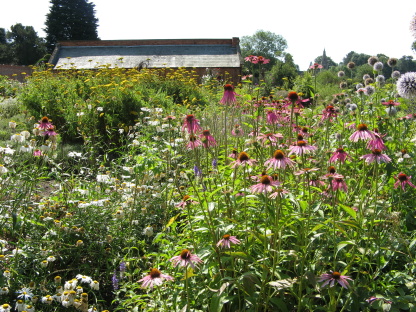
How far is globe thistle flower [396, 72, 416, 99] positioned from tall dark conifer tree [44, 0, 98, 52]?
36223 mm

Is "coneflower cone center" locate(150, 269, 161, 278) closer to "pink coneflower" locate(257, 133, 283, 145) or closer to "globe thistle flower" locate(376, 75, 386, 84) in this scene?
"pink coneflower" locate(257, 133, 283, 145)

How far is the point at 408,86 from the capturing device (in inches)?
124

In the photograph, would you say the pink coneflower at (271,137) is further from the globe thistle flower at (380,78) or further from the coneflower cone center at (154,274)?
the globe thistle flower at (380,78)

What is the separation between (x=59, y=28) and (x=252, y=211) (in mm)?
37750

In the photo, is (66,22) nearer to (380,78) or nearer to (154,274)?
(380,78)

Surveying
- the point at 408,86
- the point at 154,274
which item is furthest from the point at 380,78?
the point at 154,274

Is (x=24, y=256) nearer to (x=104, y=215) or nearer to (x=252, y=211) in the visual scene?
(x=104, y=215)

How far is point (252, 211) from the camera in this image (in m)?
1.84

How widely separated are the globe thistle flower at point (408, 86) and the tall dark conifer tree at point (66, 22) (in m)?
36.2

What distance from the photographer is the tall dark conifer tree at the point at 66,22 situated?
3438 centimetres

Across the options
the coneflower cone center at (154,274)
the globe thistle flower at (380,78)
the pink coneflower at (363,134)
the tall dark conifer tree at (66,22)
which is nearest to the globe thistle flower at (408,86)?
the globe thistle flower at (380,78)

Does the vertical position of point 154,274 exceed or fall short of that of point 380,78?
it falls short

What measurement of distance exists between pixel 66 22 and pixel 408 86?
123ft

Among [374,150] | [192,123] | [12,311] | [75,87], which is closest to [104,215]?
[12,311]
